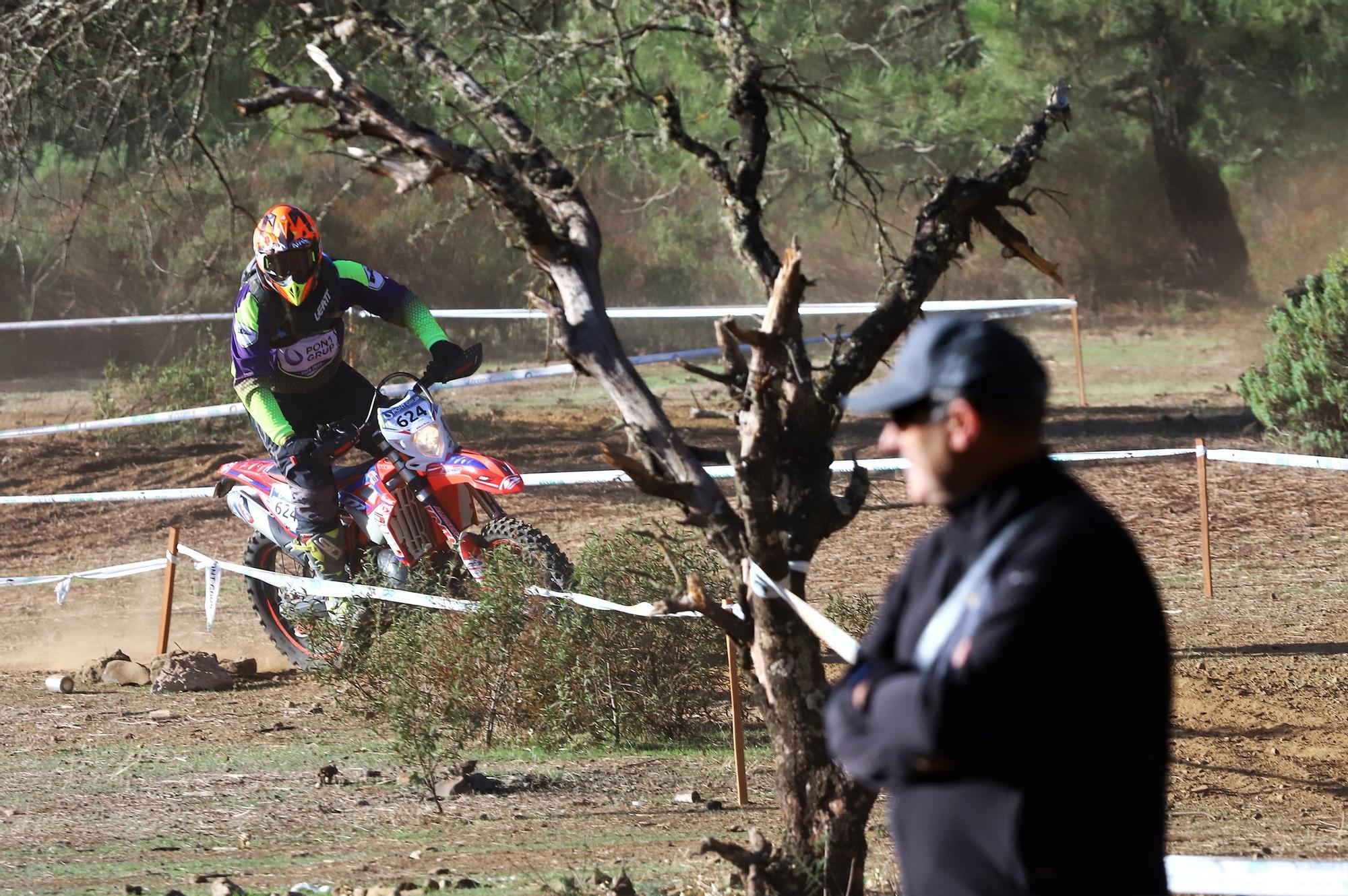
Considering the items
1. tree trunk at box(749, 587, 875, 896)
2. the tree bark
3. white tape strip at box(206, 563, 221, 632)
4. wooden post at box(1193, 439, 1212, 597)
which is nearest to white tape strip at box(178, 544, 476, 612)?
white tape strip at box(206, 563, 221, 632)

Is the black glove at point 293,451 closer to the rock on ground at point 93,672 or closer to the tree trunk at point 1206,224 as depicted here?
the rock on ground at point 93,672

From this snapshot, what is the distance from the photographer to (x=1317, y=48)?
17.5m

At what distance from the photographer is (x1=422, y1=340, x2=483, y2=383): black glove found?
25.8ft

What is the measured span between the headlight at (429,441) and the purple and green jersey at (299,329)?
1.59 ft

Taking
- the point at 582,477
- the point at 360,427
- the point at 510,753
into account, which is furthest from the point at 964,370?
the point at 582,477

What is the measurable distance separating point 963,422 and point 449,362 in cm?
584

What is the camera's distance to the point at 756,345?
3980 mm

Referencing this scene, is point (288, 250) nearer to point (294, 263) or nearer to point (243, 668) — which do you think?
point (294, 263)

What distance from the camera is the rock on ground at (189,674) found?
26.9 feet

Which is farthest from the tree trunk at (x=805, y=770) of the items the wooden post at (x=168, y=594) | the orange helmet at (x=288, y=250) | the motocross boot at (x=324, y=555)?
the wooden post at (x=168, y=594)

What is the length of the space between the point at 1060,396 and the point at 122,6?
13.1 meters

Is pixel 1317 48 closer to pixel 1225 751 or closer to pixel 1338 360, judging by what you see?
pixel 1338 360

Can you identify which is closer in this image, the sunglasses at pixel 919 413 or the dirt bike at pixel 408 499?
the sunglasses at pixel 919 413

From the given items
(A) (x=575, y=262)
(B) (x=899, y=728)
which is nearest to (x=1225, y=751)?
(A) (x=575, y=262)
